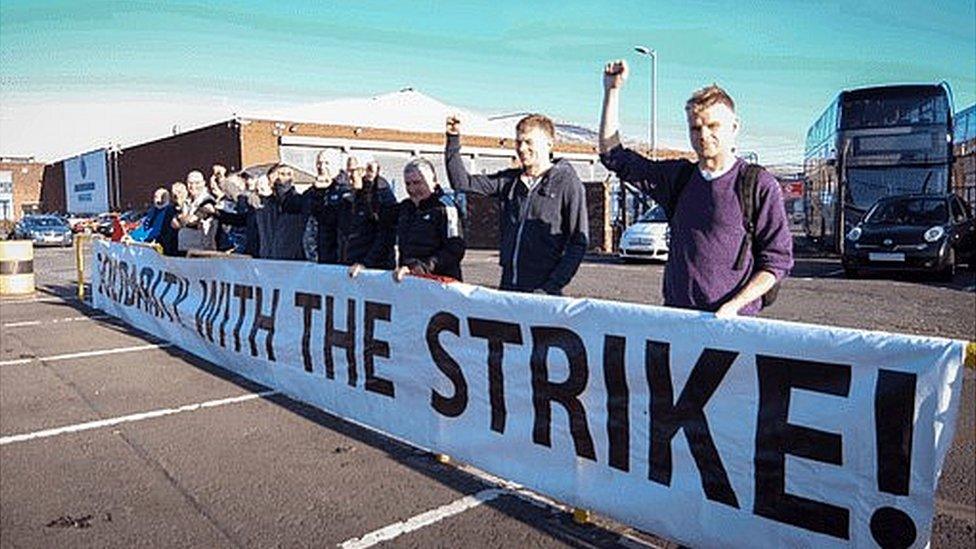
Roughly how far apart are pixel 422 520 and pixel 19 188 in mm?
76580

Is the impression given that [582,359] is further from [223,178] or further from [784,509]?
[223,178]

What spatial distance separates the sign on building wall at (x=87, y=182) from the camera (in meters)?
52.3

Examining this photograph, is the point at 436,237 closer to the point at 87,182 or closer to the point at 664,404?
the point at 664,404

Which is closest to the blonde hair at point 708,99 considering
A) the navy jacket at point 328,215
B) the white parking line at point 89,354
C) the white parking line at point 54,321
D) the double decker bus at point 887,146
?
the navy jacket at point 328,215

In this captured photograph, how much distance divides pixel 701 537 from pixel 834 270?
15.2 meters

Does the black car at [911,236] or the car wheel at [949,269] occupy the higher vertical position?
the black car at [911,236]

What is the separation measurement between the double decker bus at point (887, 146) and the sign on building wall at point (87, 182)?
158ft

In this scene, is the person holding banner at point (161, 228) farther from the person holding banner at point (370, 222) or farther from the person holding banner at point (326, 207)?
the person holding banner at point (370, 222)

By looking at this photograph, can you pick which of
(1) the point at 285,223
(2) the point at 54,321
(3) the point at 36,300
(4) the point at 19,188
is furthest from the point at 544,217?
(4) the point at 19,188

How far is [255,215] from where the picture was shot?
842cm

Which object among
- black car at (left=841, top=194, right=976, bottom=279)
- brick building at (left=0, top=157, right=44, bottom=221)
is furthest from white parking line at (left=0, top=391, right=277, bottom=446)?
brick building at (left=0, top=157, right=44, bottom=221)

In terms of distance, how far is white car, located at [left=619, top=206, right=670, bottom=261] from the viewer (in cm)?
1919

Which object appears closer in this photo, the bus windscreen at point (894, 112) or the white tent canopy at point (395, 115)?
the bus windscreen at point (894, 112)

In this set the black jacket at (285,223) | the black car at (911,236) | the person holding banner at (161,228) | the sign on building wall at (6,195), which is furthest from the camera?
the sign on building wall at (6,195)
